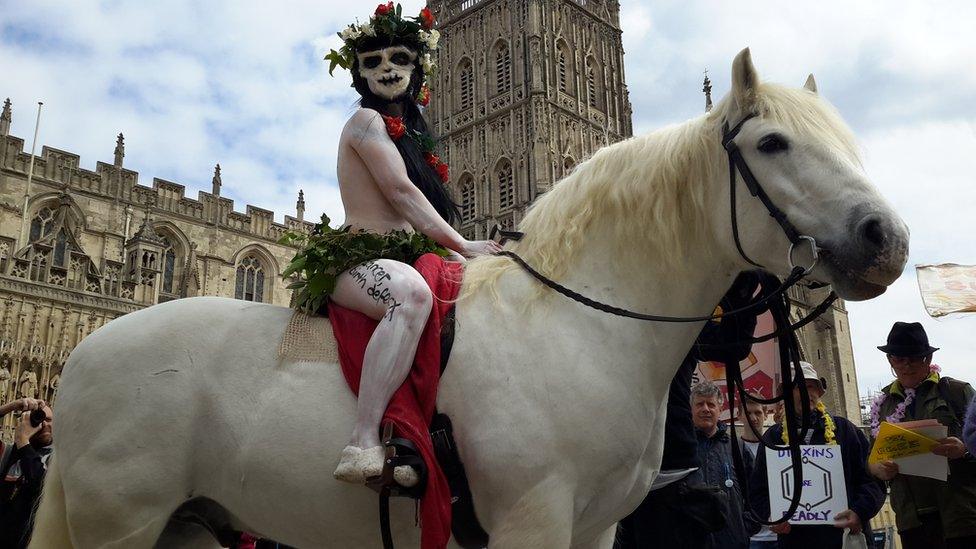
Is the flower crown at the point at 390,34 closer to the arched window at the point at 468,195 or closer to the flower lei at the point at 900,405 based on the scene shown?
the flower lei at the point at 900,405

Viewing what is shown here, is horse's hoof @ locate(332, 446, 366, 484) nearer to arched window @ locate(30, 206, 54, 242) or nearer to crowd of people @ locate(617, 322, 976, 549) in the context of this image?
crowd of people @ locate(617, 322, 976, 549)

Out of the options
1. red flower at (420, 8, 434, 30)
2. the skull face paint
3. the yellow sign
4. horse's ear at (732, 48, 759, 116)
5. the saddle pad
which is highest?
red flower at (420, 8, 434, 30)

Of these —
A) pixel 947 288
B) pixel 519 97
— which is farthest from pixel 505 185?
pixel 947 288

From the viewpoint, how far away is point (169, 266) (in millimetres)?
30781

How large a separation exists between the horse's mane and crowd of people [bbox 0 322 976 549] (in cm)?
108

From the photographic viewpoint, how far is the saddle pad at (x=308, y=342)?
2.64 m

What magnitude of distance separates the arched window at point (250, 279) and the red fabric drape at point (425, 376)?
31.2 metres

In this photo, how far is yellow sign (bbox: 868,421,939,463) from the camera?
167 inches

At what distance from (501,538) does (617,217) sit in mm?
1221

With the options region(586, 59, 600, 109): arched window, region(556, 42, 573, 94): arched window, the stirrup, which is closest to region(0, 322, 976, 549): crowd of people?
the stirrup

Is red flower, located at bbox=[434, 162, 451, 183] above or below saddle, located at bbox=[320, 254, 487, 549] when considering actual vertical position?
above

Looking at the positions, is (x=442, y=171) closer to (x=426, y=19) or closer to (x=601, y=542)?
(x=426, y=19)

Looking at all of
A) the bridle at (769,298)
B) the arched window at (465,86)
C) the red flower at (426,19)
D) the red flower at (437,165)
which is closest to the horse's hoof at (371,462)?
the bridle at (769,298)

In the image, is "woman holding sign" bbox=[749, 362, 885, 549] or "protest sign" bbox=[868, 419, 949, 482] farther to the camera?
"woman holding sign" bbox=[749, 362, 885, 549]
